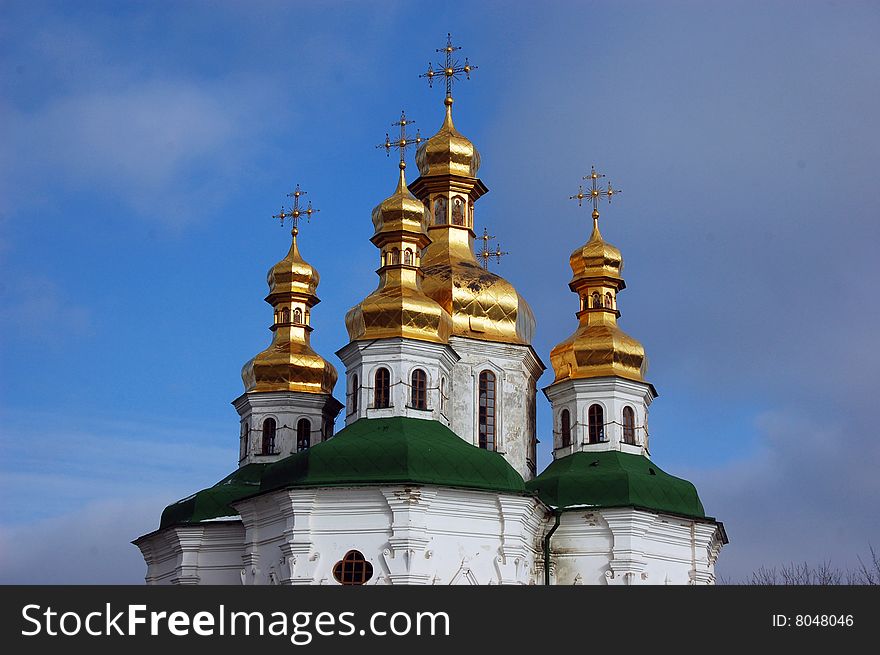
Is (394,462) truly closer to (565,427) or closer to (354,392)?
(354,392)

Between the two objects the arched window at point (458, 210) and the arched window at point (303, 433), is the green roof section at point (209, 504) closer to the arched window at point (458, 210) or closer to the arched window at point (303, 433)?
the arched window at point (303, 433)

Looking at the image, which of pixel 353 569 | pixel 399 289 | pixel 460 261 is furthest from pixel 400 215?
pixel 353 569

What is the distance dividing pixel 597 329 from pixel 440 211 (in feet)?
14.7

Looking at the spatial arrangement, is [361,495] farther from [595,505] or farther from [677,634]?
[677,634]

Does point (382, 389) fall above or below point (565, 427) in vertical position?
below

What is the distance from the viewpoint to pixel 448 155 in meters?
36.4

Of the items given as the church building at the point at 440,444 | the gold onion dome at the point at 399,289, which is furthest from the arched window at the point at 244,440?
the gold onion dome at the point at 399,289

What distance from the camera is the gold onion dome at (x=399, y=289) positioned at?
102ft

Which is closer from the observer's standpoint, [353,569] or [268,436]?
[353,569]

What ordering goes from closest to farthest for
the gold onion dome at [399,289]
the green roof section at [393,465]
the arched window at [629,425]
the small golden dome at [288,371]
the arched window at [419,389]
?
the green roof section at [393,465] → the arched window at [419,389] → the gold onion dome at [399,289] → the arched window at [629,425] → the small golden dome at [288,371]

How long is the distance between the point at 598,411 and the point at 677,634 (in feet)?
51.3

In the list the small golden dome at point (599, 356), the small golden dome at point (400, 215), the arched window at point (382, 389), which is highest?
the small golden dome at point (400, 215)

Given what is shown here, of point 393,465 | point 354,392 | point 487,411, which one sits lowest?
point 393,465

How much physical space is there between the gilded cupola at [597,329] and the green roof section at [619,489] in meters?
2.75
